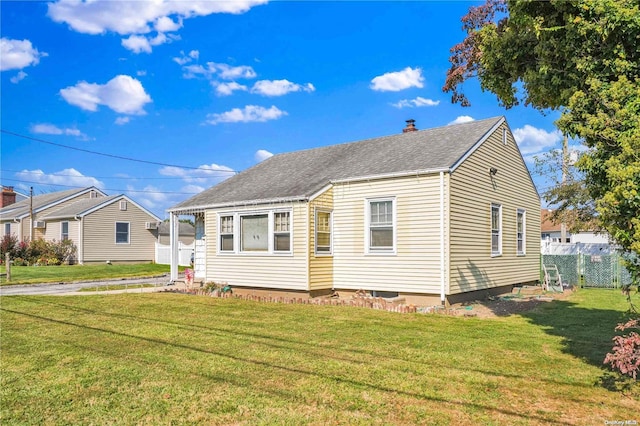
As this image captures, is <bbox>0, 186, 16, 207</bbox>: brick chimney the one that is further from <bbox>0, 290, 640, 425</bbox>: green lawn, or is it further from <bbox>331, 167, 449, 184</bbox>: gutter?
<bbox>331, 167, 449, 184</bbox>: gutter

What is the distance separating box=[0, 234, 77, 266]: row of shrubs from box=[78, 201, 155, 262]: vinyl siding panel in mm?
1189

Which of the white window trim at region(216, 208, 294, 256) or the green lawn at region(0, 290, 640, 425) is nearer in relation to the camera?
the green lawn at region(0, 290, 640, 425)

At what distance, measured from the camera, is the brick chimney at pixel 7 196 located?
44688 millimetres

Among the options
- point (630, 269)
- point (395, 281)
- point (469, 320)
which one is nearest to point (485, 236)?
point (395, 281)

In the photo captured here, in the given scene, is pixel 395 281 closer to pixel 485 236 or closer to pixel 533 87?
pixel 485 236

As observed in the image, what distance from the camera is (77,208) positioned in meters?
32.6

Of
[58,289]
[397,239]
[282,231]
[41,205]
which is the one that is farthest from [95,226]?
[397,239]

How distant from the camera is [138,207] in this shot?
33906mm

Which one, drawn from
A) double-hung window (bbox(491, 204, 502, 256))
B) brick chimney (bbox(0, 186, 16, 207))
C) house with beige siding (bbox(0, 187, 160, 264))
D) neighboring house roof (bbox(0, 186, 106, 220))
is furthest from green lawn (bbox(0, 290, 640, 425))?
brick chimney (bbox(0, 186, 16, 207))

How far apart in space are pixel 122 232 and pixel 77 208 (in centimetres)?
339

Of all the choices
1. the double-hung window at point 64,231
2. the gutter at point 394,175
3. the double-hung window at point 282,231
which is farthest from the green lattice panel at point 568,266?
the double-hung window at point 64,231

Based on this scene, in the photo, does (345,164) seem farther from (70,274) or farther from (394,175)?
(70,274)

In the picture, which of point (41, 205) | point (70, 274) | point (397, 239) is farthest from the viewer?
point (41, 205)

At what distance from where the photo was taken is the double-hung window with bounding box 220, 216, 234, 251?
55.3 feet
